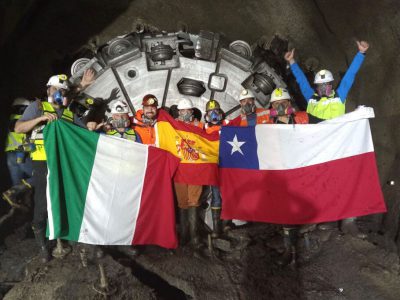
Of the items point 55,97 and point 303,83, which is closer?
point 55,97

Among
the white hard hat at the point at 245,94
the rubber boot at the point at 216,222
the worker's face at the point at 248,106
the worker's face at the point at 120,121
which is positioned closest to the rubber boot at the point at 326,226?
the rubber boot at the point at 216,222

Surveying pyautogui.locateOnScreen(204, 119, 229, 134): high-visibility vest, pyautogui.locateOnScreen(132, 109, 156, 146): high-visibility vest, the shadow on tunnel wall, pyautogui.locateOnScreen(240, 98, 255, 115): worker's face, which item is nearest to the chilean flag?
pyautogui.locateOnScreen(204, 119, 229, 134): high-visibility vest

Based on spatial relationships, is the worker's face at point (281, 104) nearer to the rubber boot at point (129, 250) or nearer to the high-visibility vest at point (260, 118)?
the high-visibility vest at point (260, 118)

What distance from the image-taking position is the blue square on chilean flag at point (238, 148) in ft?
16.5

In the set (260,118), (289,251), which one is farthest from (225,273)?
(260,118)

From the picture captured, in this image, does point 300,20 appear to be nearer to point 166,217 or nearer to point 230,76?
point 230,76

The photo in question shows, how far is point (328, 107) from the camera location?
543 centimetres

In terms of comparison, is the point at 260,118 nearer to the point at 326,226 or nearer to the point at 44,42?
the point at 326,226

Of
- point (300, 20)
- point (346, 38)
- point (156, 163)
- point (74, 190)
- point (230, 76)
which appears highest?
point (300, 20)

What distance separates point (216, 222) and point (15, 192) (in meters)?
3.33

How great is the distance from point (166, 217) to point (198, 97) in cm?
259

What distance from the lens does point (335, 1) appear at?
21.1 feet

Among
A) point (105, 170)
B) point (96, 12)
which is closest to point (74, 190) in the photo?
point (105, 170)

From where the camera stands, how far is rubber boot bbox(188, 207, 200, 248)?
5348mm
